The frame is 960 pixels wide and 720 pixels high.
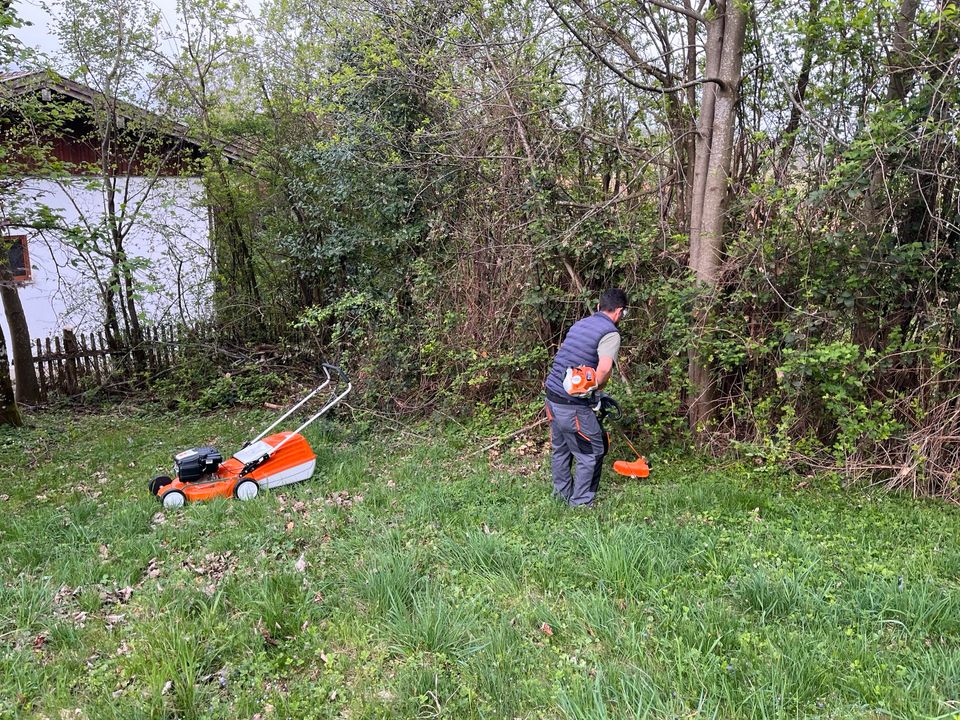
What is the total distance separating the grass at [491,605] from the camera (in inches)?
107

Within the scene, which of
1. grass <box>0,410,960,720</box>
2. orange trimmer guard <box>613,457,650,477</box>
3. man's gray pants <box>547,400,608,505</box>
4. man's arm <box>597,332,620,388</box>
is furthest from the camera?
orange trimmer guard <box>613,457,650,477</box>

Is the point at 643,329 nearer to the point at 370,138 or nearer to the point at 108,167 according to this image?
the point at 370,138

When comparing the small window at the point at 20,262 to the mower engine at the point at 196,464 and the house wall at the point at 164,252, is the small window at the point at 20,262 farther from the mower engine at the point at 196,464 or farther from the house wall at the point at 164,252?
the mower engine at the point at 196,464

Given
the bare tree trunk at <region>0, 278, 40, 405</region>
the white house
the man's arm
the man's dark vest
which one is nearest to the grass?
the man's dark vest

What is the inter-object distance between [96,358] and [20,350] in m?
1.11

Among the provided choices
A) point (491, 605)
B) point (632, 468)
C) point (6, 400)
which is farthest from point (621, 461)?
point (6, 400)

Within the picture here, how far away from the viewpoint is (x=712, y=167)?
578cm

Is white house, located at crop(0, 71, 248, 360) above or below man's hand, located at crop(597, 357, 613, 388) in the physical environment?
above

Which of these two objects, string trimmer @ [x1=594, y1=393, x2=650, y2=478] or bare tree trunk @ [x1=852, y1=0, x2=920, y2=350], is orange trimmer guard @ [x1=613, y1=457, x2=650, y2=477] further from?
bare tree trunk @ [x1=852, y1=0, x2=920, y2=350]

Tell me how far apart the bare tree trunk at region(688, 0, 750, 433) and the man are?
124 centimetres

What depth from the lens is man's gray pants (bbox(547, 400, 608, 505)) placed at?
485cm

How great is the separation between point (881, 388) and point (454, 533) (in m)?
3.80

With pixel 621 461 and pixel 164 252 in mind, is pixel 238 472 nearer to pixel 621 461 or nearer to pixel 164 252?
pixel 621 461

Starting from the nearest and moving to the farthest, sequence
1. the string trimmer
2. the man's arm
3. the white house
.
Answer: the man's arm < the string trimmer < the white house
